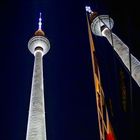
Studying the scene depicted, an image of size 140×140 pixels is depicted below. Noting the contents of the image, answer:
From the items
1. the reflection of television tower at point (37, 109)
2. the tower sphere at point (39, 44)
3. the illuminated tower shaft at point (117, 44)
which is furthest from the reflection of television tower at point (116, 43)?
the reflection of television tower at point (37, 109)

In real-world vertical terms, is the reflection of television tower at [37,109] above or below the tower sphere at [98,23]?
below

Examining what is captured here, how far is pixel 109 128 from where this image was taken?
83.1 feet

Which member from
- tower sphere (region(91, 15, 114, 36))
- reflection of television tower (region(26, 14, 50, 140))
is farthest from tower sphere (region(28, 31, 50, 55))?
tower sphere (region(91, 15, 114, 36))

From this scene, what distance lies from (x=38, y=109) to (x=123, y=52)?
9.52 m

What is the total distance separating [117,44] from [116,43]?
0.31 meters

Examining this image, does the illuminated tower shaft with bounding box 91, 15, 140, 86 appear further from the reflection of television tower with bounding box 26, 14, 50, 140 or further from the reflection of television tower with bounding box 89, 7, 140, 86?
the reflection of television tower with bounding box 26, 14, 50, 140

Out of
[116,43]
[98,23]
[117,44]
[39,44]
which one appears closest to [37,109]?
[117,44]

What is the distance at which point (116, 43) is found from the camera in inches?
1321

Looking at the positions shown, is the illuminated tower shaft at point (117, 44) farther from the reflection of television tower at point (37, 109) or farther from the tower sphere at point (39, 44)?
the reflection of television tower at point (37, 109)

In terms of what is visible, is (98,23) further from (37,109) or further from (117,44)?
(37,109)

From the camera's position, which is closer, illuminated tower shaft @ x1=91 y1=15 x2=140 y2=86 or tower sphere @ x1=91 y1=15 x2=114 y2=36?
illuminated tower shaft @ x1=91 y1=15 x2=140 y2=86

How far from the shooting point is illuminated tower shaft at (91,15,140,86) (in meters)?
25.7

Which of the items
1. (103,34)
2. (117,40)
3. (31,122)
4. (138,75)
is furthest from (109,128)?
(103,34)

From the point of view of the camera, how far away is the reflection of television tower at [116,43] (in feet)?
84.6
